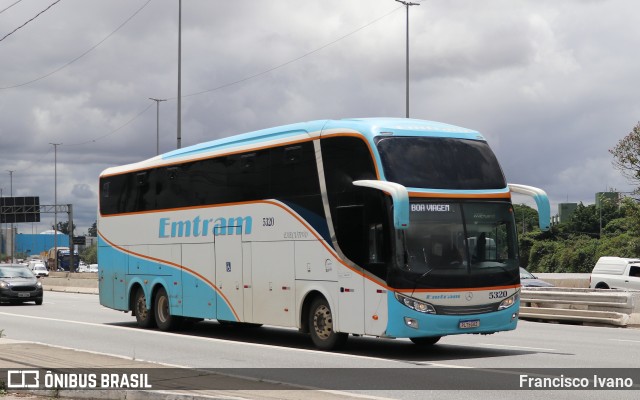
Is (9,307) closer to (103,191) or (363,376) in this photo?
(103,191)

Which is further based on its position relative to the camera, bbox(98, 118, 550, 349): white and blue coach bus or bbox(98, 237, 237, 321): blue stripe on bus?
bbox(98, 237, 237, 321): blue stripe on bus

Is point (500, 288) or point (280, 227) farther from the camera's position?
point (280, 227)

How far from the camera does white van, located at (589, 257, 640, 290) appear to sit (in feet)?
124

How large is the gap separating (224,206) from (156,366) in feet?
22.0

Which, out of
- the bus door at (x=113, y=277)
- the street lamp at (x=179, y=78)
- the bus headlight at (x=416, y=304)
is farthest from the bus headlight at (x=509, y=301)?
the street lamp at (x=179, y=78)

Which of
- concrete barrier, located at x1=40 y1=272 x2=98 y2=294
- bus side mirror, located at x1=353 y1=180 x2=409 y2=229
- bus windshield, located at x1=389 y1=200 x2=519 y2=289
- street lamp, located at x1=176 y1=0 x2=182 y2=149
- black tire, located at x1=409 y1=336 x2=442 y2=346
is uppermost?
street lamp, located at x1=176 y1=0 x2=182 y2=149

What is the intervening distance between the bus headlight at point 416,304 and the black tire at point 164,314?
8.49 meters

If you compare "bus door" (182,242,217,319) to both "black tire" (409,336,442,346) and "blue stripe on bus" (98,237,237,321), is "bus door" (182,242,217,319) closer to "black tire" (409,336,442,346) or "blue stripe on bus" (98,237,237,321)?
"blue stripe on bus" (98,237,237,321)

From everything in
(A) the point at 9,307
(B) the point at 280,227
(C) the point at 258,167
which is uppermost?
(C) the point at 258,167

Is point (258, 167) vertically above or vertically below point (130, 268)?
above

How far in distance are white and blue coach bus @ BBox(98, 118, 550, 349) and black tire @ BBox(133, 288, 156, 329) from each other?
2700 mm

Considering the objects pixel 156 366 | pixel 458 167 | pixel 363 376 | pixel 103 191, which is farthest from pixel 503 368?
pixel 103 191

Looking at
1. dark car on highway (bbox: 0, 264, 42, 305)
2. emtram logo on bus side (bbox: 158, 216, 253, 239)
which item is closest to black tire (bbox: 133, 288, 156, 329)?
emtram logo on bus side (bbox: 158, 216, 253, 239)

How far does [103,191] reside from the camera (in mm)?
26141
